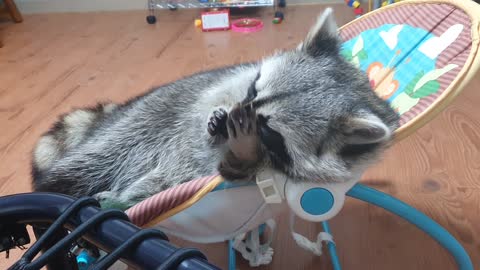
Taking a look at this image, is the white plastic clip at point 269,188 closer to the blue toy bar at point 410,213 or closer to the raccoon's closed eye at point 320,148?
the raccoon's closed eye at point 320,148

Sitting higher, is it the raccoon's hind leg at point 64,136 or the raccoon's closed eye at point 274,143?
the raccoon's closed eye at point 274,143

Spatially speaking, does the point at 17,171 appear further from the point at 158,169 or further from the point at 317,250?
the point at 317,250

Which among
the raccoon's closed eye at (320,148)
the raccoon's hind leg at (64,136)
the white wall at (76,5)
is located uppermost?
the raccoon's closed eye at (320,148)

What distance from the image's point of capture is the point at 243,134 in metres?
0.87

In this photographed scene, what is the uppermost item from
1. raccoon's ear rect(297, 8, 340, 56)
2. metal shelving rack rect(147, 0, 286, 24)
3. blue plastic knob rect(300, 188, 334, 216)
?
raccoon's ear rect(297, 8, 340, 56)

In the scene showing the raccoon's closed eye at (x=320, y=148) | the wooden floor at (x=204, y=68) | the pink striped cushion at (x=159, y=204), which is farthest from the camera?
the wooden floor at (x=204, y=68)

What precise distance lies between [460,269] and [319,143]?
53cm

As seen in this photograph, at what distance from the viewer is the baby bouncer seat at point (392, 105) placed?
0.85 meters

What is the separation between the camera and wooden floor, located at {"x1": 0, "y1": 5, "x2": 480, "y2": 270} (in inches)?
51.5

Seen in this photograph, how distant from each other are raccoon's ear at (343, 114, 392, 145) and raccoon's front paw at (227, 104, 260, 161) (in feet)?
0.59

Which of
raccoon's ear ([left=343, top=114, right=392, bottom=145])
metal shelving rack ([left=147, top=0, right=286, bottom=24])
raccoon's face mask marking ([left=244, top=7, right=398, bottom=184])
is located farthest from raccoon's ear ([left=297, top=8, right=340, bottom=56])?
metal shelving rack ([left=147, top=0, right=286, bottom=24])

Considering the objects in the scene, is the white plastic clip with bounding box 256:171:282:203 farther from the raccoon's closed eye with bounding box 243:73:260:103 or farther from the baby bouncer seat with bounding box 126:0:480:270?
the raccoon's closed eye with bounding box 243:73:260:103

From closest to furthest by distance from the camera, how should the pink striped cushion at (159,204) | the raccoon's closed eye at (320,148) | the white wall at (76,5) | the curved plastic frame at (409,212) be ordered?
the pink striped cushion at (159,204) → the raccoon's closed eye at (320,148) → the curved plastic frame at (409,212) → the white wall at (76,5)

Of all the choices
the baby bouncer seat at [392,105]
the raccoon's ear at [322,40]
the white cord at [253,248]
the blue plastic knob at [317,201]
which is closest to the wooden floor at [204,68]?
the white cord at [253,248]
